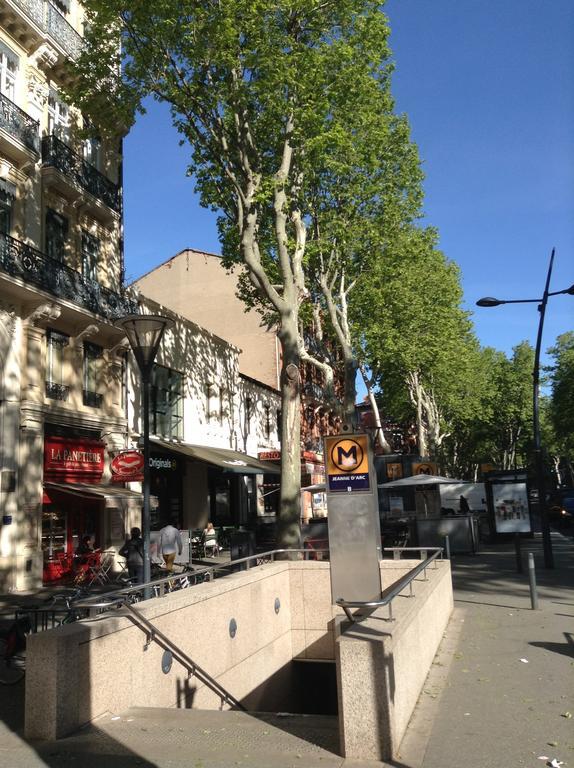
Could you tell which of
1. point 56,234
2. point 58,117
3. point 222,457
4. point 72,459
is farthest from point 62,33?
point 222,457

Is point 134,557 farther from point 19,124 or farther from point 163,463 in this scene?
point 19,124

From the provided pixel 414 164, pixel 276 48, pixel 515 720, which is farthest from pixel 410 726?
pixel 414 164

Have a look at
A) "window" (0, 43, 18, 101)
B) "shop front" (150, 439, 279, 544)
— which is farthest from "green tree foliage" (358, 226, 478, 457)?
"window" (0, 43, 18, 101)

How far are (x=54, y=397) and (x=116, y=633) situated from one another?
11.8 m

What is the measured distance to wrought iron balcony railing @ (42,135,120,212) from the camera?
17750mm

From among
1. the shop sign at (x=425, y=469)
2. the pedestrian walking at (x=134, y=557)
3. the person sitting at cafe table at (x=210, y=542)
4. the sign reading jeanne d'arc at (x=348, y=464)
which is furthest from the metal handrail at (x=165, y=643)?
the shop sign at (x=425, y=469)

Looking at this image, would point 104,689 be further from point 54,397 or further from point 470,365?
point 470,365

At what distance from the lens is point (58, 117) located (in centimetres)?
1888

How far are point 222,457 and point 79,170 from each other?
35.7ft

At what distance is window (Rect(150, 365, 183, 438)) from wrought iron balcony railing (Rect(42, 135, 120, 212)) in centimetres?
569

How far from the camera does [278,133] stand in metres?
16.1

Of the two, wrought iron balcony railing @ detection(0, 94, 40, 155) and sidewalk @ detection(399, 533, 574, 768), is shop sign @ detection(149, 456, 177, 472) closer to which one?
wrought iron balcony railing @ detection(0, 94, 40, 155)

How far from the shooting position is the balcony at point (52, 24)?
17562mm

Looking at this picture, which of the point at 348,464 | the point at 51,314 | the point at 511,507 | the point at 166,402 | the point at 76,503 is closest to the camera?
the point at 348,464
